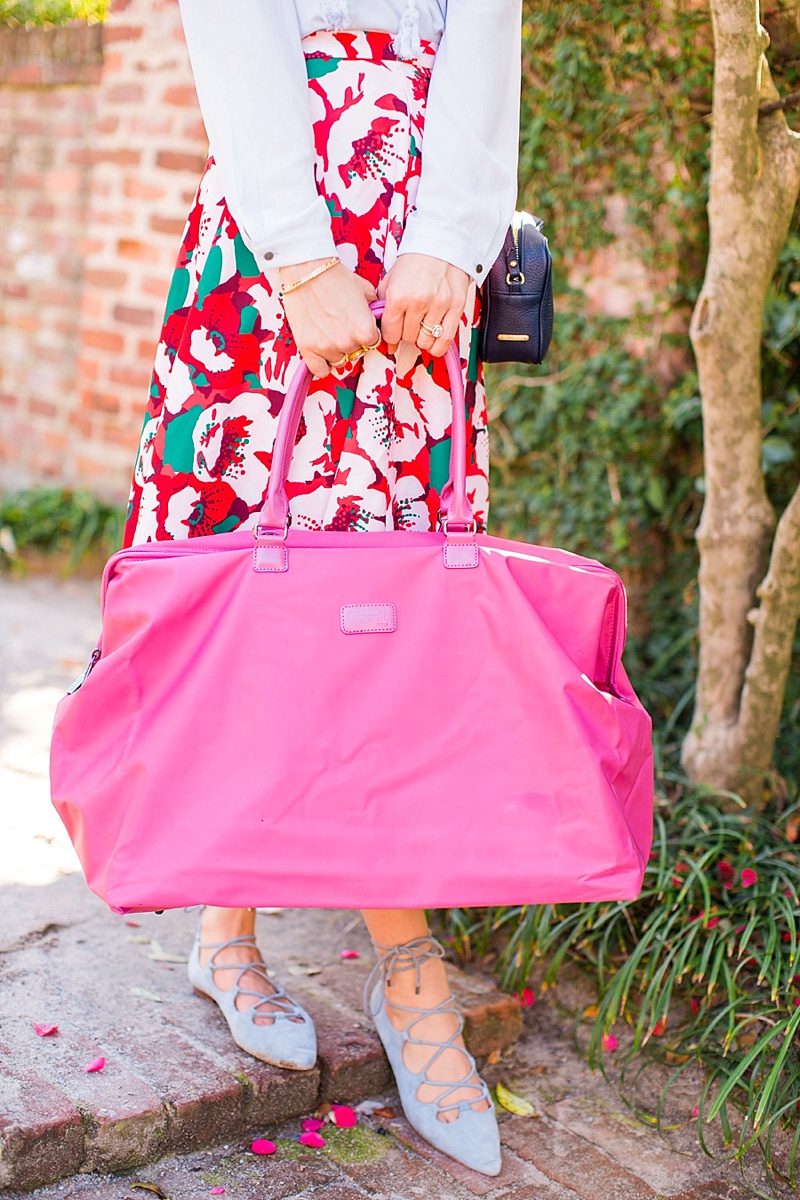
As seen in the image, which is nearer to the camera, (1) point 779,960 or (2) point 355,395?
(2) point 355,395

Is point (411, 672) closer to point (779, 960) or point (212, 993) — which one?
point (212, 993)

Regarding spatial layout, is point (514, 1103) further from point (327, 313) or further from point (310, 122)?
point (310, 122)

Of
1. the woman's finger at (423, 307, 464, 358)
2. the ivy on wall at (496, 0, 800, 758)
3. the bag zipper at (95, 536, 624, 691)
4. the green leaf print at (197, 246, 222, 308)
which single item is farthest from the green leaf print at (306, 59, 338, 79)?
the ivy on wall at (496, 0, 800, 758)

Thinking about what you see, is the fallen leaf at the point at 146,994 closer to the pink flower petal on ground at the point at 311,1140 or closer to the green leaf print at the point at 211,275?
the pink flower petal on ground at the point at 311,1140

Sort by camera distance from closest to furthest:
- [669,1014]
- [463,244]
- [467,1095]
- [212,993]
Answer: [463,244]
[467,1095]
[212,993]
[669,1014]

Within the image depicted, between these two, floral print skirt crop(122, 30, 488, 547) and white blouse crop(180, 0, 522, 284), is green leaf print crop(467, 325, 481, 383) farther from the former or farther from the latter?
white blouse crop(180, 0, 522, 284)

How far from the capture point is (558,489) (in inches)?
123

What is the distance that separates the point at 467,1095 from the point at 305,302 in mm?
1121

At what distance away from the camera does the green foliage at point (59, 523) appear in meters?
4.47

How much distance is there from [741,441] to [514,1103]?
124 centimetres


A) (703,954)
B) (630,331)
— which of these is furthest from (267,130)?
(630,331)

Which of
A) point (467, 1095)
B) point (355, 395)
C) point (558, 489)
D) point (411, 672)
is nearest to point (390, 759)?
point (411, 672)

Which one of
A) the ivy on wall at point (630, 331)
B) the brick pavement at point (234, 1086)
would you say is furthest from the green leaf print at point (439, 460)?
the ivy on wall at point (630, 331)

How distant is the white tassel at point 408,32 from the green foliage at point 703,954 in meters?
1.38
